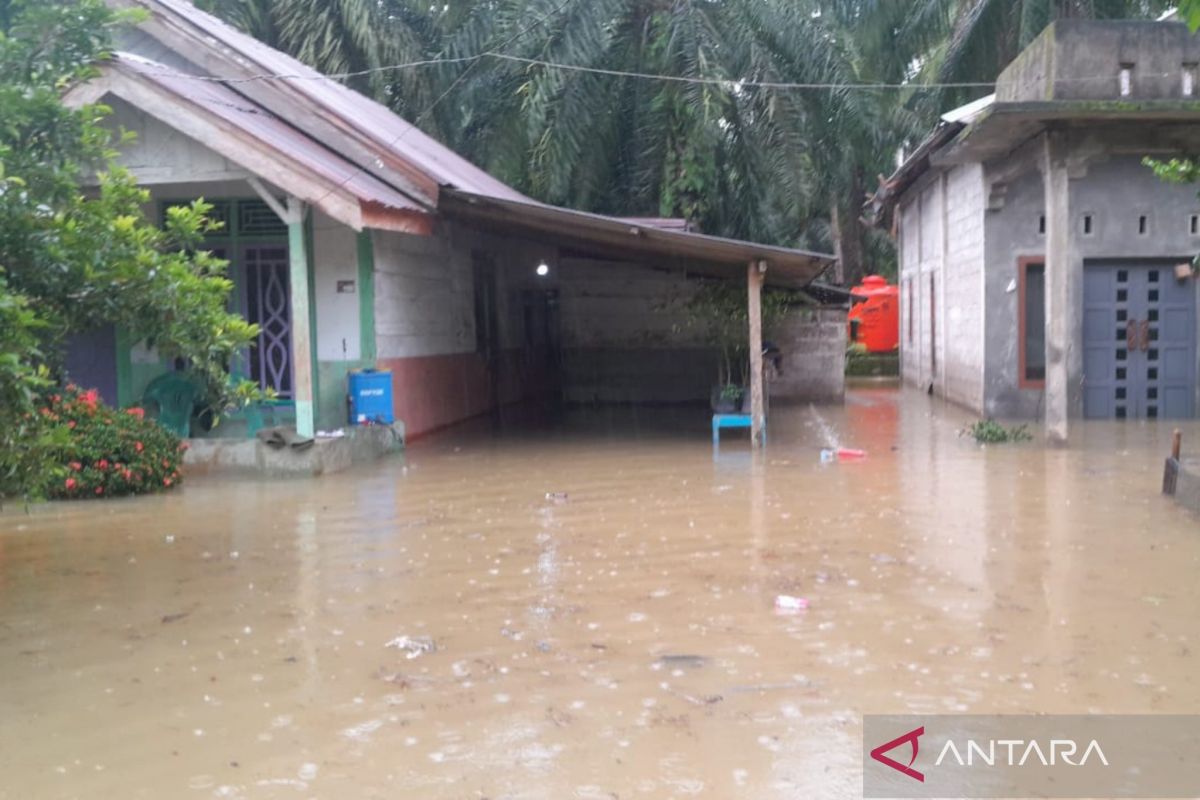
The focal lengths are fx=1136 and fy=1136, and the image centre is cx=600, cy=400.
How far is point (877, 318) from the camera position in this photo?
29797mm

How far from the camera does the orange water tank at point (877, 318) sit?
29.5 m

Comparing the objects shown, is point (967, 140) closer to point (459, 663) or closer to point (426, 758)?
point (459, 663)

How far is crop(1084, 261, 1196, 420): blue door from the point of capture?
15.7 meters

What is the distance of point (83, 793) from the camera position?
4309 mm

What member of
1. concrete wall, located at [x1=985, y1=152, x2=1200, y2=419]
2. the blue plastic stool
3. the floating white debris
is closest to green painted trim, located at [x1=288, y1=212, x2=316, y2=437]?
the blue plastic stool

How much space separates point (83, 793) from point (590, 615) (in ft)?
9.56

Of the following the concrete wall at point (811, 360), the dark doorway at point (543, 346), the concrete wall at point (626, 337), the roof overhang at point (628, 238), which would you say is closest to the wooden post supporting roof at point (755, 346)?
the roof overhang at point (628, 238)

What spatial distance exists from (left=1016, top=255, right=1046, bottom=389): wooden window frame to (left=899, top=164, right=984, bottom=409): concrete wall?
0.52 m

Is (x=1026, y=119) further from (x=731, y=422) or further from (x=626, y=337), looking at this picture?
(x=626, y=337)

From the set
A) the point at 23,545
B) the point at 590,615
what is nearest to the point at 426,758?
the point at 590,615

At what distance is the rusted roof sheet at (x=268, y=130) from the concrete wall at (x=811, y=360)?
30.3 ft

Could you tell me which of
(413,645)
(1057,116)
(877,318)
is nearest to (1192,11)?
(413,645)

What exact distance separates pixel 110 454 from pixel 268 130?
3918 mm

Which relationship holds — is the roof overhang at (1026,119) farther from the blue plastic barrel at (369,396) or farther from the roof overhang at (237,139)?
the blue plastic barrel at (369,396)
